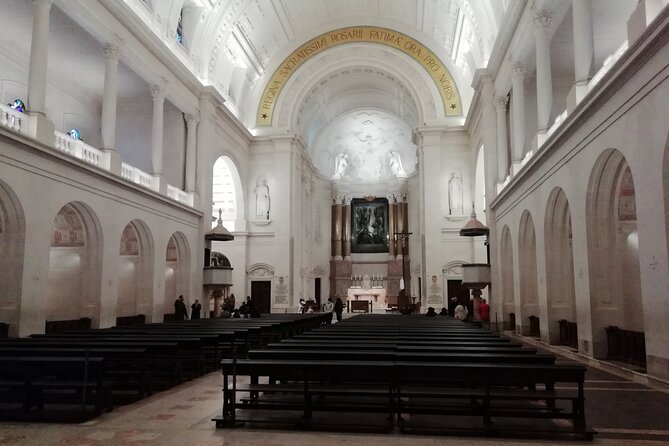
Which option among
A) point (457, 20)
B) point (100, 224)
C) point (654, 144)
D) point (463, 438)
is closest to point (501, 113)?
point (457, 20)

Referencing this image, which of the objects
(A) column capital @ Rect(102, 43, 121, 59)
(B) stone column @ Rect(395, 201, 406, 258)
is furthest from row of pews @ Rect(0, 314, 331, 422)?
(B) stone column @ Rect(395, 201, 406, 258)

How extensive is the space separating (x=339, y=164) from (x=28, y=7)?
25633mm

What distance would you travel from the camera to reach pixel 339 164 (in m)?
39.2

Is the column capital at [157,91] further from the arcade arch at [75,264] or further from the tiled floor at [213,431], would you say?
the tiled floor at [213,431]

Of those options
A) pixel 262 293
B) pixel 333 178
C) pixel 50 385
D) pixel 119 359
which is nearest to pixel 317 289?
pixel 262 293

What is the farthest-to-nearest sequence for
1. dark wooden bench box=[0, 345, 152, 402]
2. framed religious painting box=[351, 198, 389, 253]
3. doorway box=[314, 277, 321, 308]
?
framed religious painting box=[351, 198, 389, 253] < doorway box=[314, 277, 321, 308] < dark wooden bench box=[0, 345, 152, 402]

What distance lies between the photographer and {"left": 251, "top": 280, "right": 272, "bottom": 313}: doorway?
2827cm

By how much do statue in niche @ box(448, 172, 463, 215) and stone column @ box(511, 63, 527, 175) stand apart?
1018 centimetres

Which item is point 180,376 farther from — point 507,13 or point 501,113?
point 501,113

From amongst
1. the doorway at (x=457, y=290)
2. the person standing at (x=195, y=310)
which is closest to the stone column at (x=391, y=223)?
the doorway at (x=457, y=290)

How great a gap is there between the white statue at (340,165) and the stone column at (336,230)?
2.02 m

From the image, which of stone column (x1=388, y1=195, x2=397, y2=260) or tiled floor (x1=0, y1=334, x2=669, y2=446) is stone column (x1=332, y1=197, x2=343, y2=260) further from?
tiled floor (x1=0, y1=334, x2=669, y2=446)

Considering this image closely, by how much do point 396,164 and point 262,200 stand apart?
1245 centimetres

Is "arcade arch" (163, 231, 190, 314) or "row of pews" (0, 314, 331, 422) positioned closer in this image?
"row of pews" (0, 314, 331, 422)
